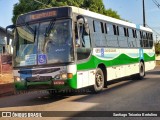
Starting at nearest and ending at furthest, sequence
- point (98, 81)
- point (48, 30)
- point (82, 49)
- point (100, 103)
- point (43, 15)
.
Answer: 1. point (100, 103)
2. point (48, 30)
3. point (43, 15)
4. point (82, 49)
5. point (98, 81)

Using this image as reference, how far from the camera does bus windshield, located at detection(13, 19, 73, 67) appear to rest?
10.8 m

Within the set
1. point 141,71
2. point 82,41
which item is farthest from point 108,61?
point 141,71

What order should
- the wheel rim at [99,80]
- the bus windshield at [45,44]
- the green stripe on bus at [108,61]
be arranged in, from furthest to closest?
the wheel rim at [99,80] < the green stripe on bus at [108,61] < the bus windshield at [45,44]

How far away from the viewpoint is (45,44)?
433 inches

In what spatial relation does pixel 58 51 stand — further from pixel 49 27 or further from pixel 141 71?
pixel 141 71

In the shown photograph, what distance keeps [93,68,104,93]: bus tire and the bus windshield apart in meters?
2.44

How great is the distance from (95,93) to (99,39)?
2.17m

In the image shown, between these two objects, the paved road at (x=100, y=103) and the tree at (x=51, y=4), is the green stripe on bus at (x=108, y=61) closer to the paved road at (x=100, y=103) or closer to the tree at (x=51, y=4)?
the paved road at (x=100, y=103)

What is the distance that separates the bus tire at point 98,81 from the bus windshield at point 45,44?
244 centimetres

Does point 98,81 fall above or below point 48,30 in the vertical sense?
below

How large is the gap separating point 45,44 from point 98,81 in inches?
120

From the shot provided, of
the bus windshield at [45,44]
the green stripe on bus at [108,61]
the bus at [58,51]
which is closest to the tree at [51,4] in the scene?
the green stripe on bus at [108,61]

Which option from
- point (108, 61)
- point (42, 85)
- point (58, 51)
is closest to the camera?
point (58, 51)

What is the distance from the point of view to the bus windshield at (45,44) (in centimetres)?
1076
